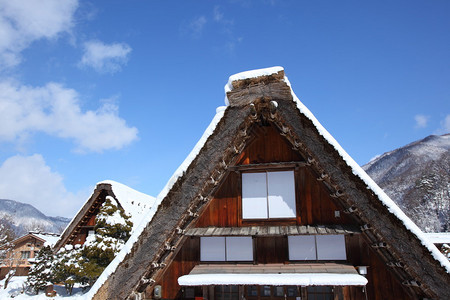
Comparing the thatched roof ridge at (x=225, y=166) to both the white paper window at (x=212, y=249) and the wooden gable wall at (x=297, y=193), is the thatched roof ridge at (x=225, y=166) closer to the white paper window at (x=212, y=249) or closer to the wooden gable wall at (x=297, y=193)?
the wooden gable wall at (x=297, y=193)

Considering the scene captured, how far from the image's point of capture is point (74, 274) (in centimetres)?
1466

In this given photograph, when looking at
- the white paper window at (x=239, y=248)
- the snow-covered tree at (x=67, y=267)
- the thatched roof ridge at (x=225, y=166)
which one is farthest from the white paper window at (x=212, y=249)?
the snow-covered tree at (x=67, y=267)

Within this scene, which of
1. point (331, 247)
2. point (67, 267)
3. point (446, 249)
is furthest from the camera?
point (67, 267)

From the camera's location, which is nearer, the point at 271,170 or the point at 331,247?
the point at 331,247

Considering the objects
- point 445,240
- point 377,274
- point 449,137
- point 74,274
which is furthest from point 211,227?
point 449,137

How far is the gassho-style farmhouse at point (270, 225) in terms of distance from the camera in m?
5.47

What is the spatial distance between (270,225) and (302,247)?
847mm

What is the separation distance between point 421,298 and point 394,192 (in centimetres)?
7134

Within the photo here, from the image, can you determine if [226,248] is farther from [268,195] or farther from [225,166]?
[225,166]

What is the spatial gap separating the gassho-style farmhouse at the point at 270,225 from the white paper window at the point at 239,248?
0.02 meters

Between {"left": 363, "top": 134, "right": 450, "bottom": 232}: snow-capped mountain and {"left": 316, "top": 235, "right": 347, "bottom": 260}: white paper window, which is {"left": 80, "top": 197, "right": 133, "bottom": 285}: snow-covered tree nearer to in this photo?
{"left": 316, "top": 235, "right": 347, "bottom": 260}: white paper window

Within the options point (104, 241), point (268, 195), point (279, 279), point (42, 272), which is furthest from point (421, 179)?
point (42, 272)

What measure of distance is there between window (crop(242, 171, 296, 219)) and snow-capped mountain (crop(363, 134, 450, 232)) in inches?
1719

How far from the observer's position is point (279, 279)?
18.3 ft
